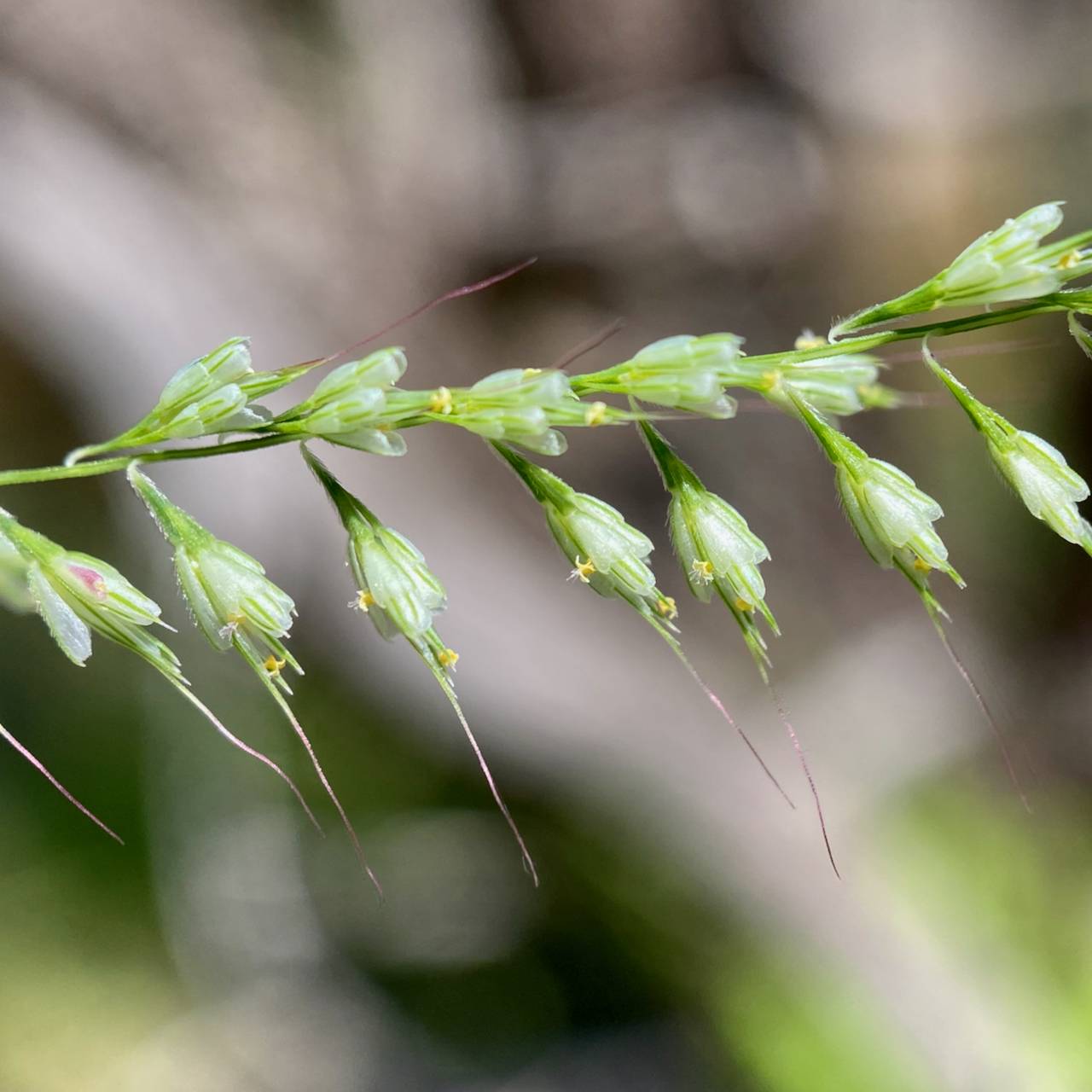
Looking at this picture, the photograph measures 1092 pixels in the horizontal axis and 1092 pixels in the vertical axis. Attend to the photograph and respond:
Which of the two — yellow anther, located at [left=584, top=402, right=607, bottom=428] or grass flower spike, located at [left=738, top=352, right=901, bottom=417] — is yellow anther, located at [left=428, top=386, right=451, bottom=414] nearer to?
yellow anther, located at [left=584, top=402, right=607, bottom=428]

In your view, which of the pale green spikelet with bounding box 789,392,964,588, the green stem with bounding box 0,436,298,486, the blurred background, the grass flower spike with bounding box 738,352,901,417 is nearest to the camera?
the green stem with bounding box 0,436,298,486

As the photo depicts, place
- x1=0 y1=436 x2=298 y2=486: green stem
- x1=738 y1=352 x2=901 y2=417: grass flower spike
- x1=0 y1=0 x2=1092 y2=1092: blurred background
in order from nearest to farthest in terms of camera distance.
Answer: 1. x1=0 y1=436 x2=298 y2=486: green stem
2. x1=738 y1=352 x2=901 y2=417: grass flower spike
3. x1=0 y1=0 x2=1092 y2=1092: blurred background

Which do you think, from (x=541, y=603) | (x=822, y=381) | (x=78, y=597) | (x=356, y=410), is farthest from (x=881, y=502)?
(x=541, y=603)

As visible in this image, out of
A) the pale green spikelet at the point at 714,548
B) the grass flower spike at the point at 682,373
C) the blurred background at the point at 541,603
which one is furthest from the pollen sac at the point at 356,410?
the blurred background at the point at 541,603

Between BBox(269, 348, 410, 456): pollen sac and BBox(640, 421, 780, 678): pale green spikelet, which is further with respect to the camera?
BBox(640, 421, 780, 678): pale green spikelet

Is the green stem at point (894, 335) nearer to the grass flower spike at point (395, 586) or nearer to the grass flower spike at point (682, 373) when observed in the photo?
the grass flower spike at point (682, 373)

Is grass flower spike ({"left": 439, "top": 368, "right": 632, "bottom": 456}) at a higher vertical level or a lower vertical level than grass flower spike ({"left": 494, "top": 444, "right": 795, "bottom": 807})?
higher

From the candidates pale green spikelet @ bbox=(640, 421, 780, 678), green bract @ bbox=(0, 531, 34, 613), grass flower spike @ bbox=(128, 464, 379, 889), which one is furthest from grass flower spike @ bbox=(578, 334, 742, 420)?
green bract @ bbox=(0, 531, 34, 613)
